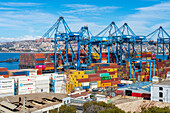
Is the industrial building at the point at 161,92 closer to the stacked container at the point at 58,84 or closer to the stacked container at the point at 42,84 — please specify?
the stacked container at the point at 58,84

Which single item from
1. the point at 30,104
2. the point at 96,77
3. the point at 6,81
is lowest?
the point at 30,104

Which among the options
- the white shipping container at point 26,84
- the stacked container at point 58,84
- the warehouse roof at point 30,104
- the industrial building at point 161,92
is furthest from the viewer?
the stacked container at point 58,84

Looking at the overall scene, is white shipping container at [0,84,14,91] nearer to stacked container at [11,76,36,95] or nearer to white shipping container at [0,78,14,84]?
white shipping container at [0,78,14,84]

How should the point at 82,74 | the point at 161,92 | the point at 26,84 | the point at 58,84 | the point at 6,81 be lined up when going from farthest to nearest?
the point at 82,74, the point at 58,84, the point at 26,84, the point at 6,81, the point at 161,92

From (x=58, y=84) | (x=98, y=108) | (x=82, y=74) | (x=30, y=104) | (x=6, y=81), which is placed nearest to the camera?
(x=98, y=108)

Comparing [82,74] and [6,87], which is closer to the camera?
[6,87]

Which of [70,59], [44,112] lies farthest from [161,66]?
[44,112]

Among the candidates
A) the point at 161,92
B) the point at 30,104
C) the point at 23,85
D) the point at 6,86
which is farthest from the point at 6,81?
the point at 161,92

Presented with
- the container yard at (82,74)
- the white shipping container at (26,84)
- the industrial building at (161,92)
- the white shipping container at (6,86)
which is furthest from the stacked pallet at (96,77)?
the industrial building at (161,92)

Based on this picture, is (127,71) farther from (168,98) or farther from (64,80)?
(168,98)

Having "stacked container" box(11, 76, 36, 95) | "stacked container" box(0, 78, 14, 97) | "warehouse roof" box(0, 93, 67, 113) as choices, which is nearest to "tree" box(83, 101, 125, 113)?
"warehouse roof" box(0, 93, 67, 113)

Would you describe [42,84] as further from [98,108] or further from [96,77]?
[98,108]
